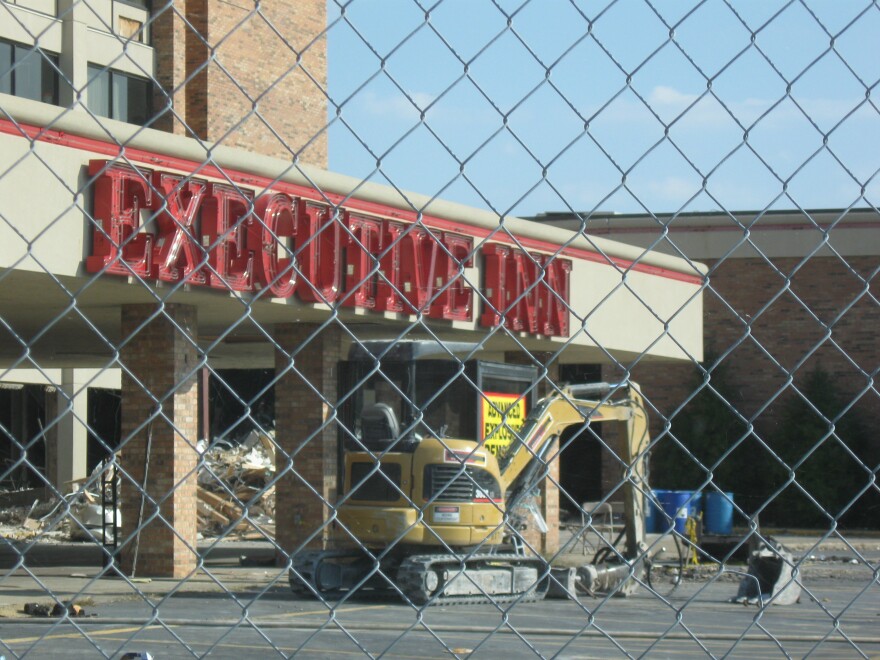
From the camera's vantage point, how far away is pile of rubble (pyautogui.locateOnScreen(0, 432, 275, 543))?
90.2 ft

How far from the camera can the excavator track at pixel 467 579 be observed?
1530cm

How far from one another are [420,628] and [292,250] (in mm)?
7189

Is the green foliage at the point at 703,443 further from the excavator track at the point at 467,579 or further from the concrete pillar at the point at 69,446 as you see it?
the excavator track at the point at 467,579

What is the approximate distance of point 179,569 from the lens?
18.1 m

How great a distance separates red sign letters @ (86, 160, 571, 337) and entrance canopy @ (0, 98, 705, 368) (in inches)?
1.3

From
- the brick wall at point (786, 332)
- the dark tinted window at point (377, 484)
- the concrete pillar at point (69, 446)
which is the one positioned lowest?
the concrete pillar at point (69, 446)

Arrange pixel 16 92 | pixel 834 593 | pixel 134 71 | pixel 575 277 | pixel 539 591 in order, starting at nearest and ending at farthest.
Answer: pixel 539 591 < pixel 834 593 < pixel 575 277 < pixel 16 92 < pixel 134 71

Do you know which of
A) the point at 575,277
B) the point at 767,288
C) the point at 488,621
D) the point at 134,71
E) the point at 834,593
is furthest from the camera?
the point at 767,288

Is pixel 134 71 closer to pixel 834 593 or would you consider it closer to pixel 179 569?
pixel 179 569

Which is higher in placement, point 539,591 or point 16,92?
point 16,92

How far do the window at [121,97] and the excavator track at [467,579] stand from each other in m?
17.5

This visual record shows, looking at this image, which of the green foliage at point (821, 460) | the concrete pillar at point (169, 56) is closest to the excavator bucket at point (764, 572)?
the green foliage at point (821, 460)

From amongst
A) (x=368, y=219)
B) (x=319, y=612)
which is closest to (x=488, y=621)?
(x=319, y=612)

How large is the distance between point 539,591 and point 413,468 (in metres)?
2.37
